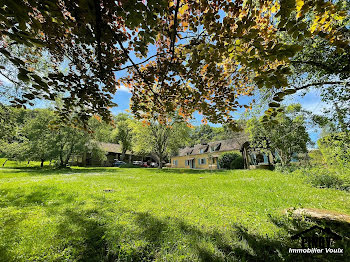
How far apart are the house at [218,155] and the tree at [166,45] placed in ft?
59.5

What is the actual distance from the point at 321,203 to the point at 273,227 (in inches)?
120

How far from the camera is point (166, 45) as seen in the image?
9.93ft

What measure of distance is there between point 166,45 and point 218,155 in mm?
26633

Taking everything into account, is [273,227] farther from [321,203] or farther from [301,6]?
[301,6]

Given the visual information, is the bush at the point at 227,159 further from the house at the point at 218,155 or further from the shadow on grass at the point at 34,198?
the shadow on grass at the point at 34,198

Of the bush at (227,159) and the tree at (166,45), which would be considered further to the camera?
the bush at (227,159)

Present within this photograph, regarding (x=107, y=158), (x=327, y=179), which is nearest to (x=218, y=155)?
(x=327, y=179)

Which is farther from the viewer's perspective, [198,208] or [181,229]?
[198,208]

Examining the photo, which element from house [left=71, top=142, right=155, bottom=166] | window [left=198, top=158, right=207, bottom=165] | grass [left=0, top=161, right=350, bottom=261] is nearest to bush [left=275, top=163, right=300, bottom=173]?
grass [left=0, top=161, right=350, bottom=261]

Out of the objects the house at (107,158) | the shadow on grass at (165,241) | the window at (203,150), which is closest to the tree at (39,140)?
the house at (107,158)

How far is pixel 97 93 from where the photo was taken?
3.12 meters

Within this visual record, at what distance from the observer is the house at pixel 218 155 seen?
66.5 feet

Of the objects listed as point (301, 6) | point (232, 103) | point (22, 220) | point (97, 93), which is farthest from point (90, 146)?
point (301, 6)

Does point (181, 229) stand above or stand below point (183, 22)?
below
